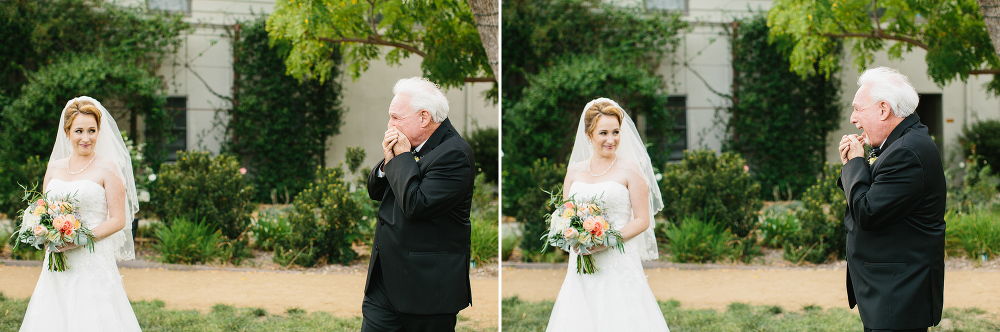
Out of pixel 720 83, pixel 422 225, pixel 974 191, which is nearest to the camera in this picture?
pixel 422 225

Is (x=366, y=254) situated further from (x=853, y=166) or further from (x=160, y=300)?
(x=853, y=166)

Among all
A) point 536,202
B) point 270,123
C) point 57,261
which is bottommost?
point 57,261

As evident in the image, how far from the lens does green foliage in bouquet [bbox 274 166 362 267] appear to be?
6.69m

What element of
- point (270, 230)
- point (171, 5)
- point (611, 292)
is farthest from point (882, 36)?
point (171, 5)

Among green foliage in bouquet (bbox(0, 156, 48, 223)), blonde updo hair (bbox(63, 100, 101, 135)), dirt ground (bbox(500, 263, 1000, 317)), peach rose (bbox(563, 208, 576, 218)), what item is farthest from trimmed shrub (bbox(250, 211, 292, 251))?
peach rose (bbox(563, 208, 576, 218))

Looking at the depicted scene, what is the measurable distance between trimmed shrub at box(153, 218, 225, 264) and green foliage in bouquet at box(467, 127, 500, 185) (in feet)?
9.59

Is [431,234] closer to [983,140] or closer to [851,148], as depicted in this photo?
[851,148]

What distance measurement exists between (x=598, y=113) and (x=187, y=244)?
16.4 ft

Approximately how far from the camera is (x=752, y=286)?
622 cm

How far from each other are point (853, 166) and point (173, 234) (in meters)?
6.15

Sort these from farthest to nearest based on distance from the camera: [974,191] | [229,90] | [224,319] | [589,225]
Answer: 1. [974,191]
2. [229,90]
3. [224,319]
4. [589,225]

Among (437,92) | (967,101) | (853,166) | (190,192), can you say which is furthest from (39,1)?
(967,101)

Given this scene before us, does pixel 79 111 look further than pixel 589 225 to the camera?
Yes

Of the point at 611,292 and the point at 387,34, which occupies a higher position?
the point at 387,34
